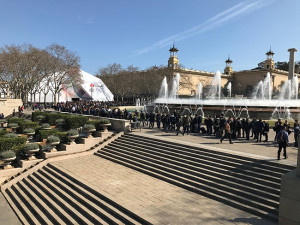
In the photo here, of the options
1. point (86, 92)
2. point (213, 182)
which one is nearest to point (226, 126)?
point (213, 182)

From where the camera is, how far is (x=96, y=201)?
341 inches

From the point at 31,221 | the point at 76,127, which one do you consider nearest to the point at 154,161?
the point at 31,221

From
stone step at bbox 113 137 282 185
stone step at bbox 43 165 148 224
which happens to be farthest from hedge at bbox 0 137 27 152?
stone step at bbox 113 137 282 185

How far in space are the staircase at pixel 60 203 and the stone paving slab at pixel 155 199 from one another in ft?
0.97

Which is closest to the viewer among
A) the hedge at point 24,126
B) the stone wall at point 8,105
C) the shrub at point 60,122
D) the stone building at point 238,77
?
the hedge at point 24,126

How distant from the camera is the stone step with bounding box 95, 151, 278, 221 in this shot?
7.34m

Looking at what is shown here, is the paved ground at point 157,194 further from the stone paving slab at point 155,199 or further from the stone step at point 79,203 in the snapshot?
the stone step at point 79,203

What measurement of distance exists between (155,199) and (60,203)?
3.68m

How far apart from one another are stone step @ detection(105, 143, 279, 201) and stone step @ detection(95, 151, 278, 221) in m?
0.56

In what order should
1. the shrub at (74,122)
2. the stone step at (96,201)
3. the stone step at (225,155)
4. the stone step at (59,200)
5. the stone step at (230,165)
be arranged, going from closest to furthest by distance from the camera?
1. the stone step at (96,201)
2. the stone step at (59,200)
3. the stone step at (230,165)
4. the stone step at (225,155)
5. the shrub at (74,122)

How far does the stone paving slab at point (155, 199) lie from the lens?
279 inches

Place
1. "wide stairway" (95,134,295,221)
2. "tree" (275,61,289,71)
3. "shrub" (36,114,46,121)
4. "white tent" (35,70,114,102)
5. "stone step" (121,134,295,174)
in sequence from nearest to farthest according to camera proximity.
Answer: "wide stairway" (95,134,295,221) → "stone step" (121,134,295,174) → "shrub" (36,114,46,121) → "white tent" (35,70,114,102) → "tree" (275,61,289,71)

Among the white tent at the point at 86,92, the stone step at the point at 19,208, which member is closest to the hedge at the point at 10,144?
the stone step at the point at 19,208

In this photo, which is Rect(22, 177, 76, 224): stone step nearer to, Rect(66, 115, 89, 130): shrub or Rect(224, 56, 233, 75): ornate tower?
Rect(66, 115, 89, 130): shrub
